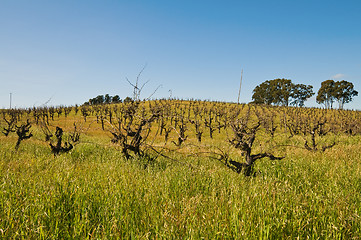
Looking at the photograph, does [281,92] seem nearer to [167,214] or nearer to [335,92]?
[335,92]

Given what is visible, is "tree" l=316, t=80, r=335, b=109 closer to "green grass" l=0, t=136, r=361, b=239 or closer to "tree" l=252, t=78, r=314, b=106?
"tree" l=252, t=78, r=314, b=106

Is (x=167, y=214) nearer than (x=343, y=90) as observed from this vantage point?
Yes

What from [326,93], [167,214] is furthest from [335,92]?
[167,214]

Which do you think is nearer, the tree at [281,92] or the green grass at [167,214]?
the green grass at [167,214]

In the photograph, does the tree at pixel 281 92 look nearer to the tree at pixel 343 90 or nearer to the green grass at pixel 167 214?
the tree at pixel 343 90

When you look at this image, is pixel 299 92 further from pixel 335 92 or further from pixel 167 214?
pixel 167 214

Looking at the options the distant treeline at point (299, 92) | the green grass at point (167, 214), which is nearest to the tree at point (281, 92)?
the distant treeline at point (299, 92)

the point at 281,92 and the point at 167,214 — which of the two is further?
the point at 281,92

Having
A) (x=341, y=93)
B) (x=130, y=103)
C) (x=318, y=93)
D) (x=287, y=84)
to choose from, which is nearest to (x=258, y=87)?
(x=287, y=84)

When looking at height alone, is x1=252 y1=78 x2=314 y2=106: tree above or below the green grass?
above

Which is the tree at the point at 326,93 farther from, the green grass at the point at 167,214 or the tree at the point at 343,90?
the green grass at the point at 167,214

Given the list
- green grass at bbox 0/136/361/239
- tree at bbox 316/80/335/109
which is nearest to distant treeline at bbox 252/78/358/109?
tree at bbox 316/80/335/109

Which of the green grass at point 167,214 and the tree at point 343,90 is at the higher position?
the tree at point 343,90

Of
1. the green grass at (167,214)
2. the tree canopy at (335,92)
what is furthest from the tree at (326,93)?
the green grass at (167,214)
